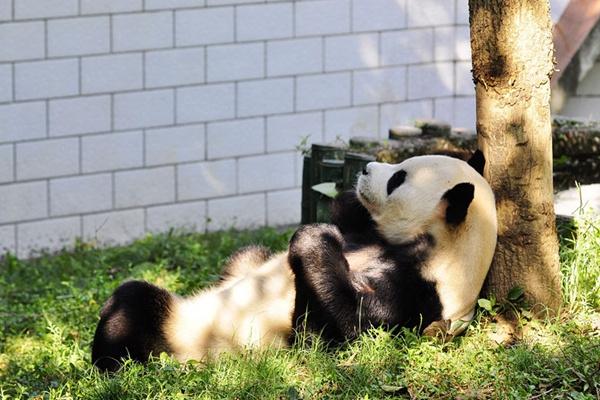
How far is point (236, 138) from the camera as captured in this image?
9.42m

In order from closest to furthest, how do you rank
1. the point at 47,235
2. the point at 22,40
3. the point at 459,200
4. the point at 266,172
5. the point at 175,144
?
1. the point at 459,200
2. the point at 22,40
3. the point at 47,235
4. the point at 175,144
5. the point at 266,172

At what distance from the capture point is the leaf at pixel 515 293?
5.22m

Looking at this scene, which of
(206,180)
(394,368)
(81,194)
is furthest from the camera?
(206,180)

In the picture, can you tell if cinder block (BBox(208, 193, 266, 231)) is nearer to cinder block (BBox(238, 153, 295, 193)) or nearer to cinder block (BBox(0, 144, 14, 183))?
cinder block (BBox(238, 153, 295, 193))

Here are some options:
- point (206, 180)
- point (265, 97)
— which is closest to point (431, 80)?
point (265, 97)

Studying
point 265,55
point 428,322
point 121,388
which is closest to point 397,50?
point 265,55

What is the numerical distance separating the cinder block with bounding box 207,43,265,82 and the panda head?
417 cm

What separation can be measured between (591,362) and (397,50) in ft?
19.1

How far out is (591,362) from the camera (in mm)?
4668

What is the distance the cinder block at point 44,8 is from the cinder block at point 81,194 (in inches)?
48.4

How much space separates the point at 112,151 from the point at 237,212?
1.23 m

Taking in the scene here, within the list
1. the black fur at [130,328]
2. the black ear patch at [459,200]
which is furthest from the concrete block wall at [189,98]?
the black ear patch at [459,200]

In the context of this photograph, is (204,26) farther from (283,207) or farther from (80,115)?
(283,207)

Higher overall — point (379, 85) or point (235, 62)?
point (235, 62)
